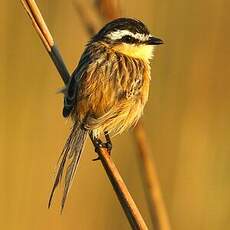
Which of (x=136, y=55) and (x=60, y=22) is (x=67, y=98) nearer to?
(x=136, y=55)

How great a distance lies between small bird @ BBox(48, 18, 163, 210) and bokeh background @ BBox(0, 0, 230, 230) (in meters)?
0.41

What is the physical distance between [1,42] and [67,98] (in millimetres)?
1356

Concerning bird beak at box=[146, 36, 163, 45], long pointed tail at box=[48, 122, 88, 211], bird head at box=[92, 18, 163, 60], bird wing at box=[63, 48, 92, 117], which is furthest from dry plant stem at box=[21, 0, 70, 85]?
bird beak at box=[146, 36, 163, 45]

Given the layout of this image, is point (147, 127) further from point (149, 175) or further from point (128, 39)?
point (149, 175)

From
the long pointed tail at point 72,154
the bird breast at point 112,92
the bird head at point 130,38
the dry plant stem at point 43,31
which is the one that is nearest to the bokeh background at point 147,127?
the bird head at point 130,38

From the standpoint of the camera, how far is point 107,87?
4855 millimetres

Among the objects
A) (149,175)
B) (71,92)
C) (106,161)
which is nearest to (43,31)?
(71,92)

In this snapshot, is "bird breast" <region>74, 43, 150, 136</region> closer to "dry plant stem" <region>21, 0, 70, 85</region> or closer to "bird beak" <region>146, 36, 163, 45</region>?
"bird beak" <region>146, 36, 163, 45</region>

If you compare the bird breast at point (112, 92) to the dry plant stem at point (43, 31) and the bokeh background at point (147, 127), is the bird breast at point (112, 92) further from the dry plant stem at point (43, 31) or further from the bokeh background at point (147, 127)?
the bokeh background at point (147, 127)

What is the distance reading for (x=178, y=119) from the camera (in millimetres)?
5738

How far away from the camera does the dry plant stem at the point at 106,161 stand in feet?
12.8

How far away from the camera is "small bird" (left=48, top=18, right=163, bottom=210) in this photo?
4664 mm

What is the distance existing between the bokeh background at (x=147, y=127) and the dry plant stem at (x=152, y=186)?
1.08m

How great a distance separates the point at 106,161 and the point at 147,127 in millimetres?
1739
